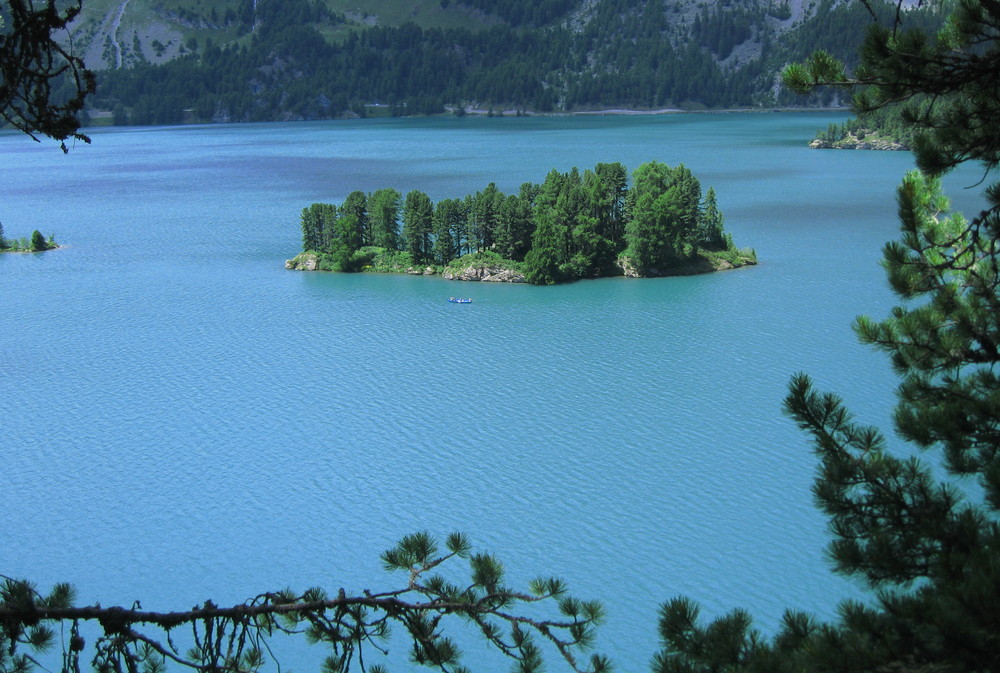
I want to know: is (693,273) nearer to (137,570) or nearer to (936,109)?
(137,570)

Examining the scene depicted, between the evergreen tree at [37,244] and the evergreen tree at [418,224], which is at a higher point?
the evergreen tree at [418,224]

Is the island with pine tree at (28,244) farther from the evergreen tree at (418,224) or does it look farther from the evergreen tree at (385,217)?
the evergreen tree at (418,224)

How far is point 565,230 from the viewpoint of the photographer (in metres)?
34.8

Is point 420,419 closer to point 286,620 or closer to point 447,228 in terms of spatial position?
point 447,228

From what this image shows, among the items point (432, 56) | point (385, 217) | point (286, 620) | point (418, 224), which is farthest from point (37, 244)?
point (432, 56)

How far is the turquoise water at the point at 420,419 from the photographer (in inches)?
625

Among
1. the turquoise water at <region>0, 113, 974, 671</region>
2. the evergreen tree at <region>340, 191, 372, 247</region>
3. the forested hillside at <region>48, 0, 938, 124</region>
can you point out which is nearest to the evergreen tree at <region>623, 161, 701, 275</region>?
the turquoise water at <region>0, 113, 974, 671</region>

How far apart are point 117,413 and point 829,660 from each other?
2144 centimetres

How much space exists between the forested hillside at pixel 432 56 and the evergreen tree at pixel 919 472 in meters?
154

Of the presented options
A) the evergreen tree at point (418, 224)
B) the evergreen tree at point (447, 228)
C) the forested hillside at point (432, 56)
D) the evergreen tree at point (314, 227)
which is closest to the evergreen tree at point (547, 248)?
the evergreen tree at point (447, 228)

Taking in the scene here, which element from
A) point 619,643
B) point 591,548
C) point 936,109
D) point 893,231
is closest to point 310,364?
point 591,548

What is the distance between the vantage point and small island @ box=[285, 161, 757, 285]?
34562mm

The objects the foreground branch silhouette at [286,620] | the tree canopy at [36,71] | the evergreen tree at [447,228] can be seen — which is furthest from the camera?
the evergreen tree at [447,228]

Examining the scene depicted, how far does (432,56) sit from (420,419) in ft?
542
